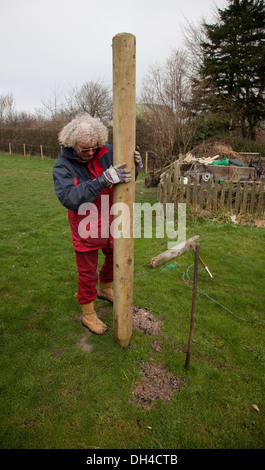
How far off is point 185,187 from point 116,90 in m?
5.52

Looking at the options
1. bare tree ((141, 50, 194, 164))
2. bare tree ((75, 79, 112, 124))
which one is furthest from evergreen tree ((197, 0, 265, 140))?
bare tree ((75, 79, 112, 124))

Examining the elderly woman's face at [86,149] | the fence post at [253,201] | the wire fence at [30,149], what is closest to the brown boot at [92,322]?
the elderly woman's face at [86,149]

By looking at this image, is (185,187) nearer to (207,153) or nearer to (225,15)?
(207,153)

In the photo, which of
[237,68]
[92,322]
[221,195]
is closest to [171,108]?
[237,68]

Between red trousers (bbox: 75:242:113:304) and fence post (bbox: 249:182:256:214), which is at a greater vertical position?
fence post (bbox: 249:182:256:214)

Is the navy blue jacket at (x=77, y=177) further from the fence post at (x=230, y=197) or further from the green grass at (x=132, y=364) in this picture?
the fence post at (x=230, y=197)

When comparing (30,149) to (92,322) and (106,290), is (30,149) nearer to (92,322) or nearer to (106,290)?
(106,290)

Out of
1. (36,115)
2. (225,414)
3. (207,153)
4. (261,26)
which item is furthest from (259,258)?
(36,115)

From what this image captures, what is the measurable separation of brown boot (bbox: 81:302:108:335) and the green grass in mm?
85

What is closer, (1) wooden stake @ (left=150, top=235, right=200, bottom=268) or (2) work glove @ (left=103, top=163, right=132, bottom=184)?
(2) work glove @ (left=103, top=163, right=132, bottom=184)

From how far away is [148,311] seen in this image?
3.31 m

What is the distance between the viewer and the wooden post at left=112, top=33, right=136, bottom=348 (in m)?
2.08

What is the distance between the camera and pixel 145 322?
3096 millimetres

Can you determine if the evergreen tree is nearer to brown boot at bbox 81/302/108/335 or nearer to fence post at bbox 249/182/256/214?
fence post at bbox 249/182/256/214
